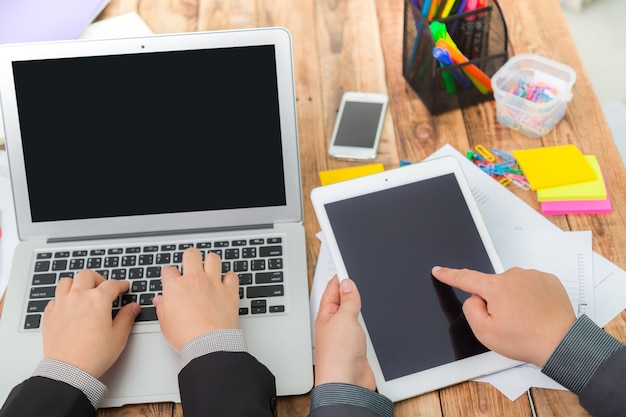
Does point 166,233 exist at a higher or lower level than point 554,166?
lower

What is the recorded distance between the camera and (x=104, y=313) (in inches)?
33.5

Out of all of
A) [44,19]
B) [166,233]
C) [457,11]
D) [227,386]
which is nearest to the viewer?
[227,386]

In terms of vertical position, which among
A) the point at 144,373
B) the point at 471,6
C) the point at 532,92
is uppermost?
the point at 471,6

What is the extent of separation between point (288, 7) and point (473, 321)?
745mm

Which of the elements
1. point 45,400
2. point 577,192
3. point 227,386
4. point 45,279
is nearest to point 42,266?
point 45,279

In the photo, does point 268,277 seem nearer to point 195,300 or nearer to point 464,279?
point 195,300

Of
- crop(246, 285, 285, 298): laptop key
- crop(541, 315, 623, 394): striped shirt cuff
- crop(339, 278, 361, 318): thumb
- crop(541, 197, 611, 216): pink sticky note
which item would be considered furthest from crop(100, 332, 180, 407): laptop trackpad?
crop(541, 197, 611, 216): pink sticky note

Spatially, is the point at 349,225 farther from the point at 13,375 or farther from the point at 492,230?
the point at 13,375

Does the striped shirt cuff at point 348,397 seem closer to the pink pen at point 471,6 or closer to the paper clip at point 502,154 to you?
the paper clip at point 502,154

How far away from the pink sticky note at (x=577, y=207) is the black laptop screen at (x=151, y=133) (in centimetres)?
40

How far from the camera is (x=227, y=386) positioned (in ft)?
2.46

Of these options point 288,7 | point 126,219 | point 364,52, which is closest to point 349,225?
point 126,219

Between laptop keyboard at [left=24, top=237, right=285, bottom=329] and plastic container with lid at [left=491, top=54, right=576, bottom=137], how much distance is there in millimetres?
434


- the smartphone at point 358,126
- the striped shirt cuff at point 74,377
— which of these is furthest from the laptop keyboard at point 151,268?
the smartphone at point 358,126
